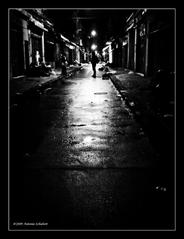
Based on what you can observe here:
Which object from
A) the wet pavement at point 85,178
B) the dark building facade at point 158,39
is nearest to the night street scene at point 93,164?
the wet pavement at point 85,178

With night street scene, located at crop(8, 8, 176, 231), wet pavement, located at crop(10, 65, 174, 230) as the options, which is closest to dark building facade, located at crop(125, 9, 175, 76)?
night street scene, located at crop(8, 8, 176, 231)

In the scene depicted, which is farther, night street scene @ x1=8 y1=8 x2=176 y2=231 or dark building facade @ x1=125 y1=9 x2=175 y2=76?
dark building facade @ x1=125 y1=9 x2=175 y2=76

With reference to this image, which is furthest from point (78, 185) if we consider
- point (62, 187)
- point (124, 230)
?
point (124, 230)

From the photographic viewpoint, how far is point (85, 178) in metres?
4.03

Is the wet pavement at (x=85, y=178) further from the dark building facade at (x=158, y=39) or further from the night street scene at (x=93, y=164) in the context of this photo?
the dark building facade at (x=158, y=39)

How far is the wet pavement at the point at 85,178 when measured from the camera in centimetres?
302

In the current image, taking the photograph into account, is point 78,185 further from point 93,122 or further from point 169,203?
point 93,122

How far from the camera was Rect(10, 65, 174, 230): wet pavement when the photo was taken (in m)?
3.02

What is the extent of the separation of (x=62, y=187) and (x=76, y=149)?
166cm

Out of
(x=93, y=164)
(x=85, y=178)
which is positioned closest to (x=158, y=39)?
(x=93, y=164)

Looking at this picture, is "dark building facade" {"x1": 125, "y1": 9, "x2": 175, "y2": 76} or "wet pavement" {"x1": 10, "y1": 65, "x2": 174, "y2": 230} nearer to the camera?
"wet pavement" {"x1": 10, "y1": 65, "x2": 174, "y2": 230}

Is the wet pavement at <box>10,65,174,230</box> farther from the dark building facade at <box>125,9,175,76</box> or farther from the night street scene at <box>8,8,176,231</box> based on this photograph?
the dark building facade at <box>125,9,175,76</box>

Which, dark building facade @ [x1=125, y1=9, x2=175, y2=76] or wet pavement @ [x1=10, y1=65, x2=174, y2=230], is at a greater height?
A: dark building facade @ [x1=125, y1=9, x2=175, y2=76]

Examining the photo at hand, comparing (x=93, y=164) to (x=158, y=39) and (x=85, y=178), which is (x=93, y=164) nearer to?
(x=85, y=178)
